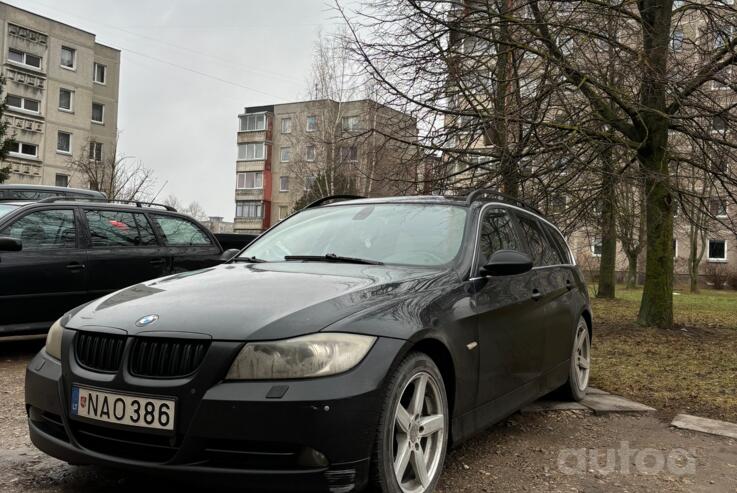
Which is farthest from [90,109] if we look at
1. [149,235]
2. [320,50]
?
[149,235]

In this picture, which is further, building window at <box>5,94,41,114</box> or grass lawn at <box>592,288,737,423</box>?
building window at <box>5,94,41,114</box>

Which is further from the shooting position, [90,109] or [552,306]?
[90,109]

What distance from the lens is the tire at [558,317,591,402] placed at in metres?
5.18

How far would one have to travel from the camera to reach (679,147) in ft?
40.3

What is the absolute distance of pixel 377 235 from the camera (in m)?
4.02

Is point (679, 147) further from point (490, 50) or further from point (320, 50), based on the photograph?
point (320, 50)

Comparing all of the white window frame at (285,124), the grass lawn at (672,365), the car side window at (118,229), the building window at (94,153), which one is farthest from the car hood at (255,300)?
the white window frame at (285,124)

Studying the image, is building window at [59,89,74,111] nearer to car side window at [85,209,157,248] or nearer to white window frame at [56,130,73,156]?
white window frame at [56,130,73,156]

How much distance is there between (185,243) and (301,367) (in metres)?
5.88

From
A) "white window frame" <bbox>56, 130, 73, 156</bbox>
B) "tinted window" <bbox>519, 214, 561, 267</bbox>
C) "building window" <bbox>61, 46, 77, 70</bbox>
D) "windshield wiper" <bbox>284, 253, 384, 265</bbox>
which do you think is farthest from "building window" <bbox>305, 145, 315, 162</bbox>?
"windshield wiper" <bbox>284, 253, 384, 265</bbox>

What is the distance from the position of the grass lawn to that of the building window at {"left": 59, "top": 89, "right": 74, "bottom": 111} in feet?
139

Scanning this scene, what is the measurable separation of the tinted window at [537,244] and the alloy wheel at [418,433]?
6.48 feet

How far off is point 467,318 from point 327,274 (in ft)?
2.57

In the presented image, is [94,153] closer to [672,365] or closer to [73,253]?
[73,253]
